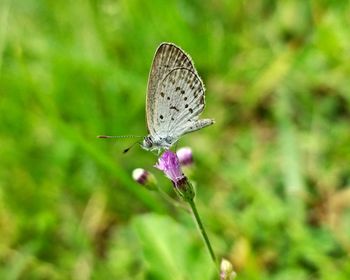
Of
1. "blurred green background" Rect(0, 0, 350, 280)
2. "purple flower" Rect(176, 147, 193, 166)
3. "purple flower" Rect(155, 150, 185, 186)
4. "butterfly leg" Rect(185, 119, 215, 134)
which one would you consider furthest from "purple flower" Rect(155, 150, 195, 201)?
"blurred green background" Rect(0, 0, 350, 280)

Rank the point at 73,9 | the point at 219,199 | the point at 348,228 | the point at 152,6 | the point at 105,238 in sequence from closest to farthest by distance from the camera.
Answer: the point at 348,228
the point at 219,199
the point at 105,238
the point at 152,6
the point at 73,9

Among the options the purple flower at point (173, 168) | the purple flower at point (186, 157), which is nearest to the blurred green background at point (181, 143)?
the purple flower at point (186, 157)

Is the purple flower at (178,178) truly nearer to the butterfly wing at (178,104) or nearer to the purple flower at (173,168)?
the purple flower at (173,168)

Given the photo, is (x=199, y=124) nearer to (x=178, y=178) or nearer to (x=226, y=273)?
(x=178, y=178)

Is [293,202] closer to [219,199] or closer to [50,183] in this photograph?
[219,199]

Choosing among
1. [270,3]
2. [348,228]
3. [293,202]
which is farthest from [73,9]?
[348,228]

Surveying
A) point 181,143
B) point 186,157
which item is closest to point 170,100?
point 186,157
